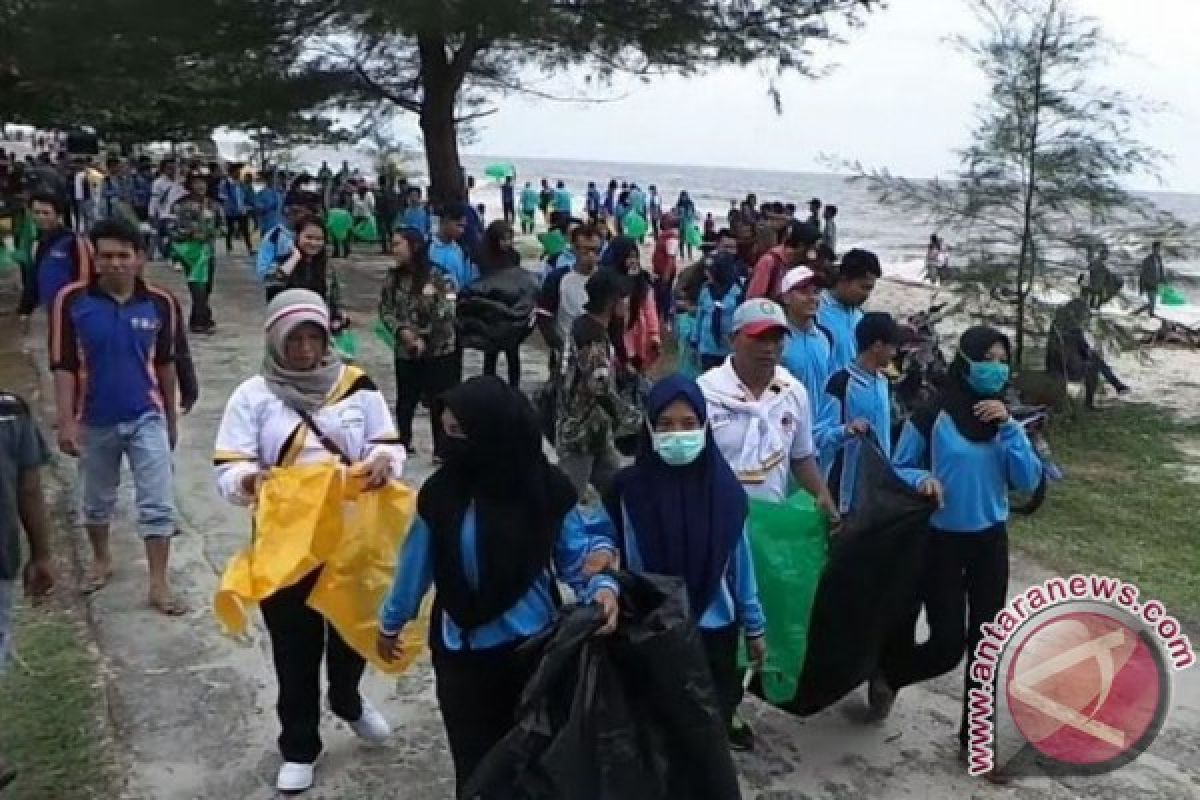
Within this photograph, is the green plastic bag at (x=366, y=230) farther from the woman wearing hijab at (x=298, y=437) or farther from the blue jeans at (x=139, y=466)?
the woman wearing hijab at (x=298, y=437)

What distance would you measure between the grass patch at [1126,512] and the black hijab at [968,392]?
8.67ft

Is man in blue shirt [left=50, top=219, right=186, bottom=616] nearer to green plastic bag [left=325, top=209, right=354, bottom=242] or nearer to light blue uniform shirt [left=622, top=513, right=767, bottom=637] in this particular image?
light blue uniform shirt [left=622, top=513, right=767, bottom=637]

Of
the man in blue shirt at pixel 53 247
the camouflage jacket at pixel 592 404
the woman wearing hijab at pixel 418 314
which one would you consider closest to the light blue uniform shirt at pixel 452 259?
the woman wearing hijab at pixel 418 314

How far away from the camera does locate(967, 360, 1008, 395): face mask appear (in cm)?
371

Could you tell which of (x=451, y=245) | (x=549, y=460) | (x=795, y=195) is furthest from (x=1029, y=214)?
(x=795, y=195)

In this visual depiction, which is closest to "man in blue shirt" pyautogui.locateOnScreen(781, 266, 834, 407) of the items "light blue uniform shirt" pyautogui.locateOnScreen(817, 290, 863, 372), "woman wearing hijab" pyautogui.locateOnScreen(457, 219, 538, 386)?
"light blue uniform shirt" pyautogui.locateOnScreen(817, 290, 863, 372)

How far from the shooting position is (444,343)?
6867 mm

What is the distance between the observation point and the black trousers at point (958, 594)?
151 inches

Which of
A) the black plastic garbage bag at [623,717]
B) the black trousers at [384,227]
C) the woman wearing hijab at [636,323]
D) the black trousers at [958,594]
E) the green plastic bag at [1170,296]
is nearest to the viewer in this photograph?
the black plastic garbage bag at [623,717]

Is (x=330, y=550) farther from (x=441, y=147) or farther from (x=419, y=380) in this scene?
(x=441, y=147)

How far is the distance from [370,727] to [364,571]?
2.32 ft

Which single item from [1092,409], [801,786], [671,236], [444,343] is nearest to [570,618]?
[801,786]

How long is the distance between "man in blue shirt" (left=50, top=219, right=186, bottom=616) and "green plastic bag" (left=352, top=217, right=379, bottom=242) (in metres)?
17.7

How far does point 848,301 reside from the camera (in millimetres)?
5188
